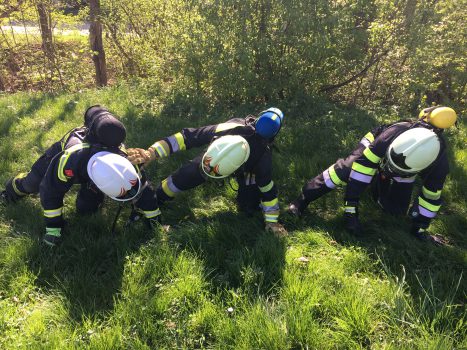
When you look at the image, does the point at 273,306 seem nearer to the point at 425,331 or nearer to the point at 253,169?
the point at 425,331

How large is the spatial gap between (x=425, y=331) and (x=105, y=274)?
244cm

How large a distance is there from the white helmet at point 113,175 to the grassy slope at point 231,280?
56 centimetres

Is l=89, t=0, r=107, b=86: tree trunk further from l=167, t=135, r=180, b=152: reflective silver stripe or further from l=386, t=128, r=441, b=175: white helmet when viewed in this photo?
l=386, t=128, r=441, b=175: white helmet

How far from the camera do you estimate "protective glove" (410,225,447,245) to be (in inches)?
137

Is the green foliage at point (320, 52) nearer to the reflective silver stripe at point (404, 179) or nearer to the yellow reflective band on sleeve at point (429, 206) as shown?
the reflective silver stripe at point (404, 179)

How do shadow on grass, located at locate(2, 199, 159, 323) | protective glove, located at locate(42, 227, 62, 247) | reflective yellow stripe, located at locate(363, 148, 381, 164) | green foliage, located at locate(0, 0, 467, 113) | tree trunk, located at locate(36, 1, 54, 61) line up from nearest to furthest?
shadow on grass, located at locate(2, 199, 159, 323)
protective glove, located at locate(42, 227, 62, 247)
reflective yellow stripe, located at locate(363, 148, 381, 164)
green foliage, located at locate(0, 0, 467, 113)
tree trunk, located at locate(36, 1, 54, 61)

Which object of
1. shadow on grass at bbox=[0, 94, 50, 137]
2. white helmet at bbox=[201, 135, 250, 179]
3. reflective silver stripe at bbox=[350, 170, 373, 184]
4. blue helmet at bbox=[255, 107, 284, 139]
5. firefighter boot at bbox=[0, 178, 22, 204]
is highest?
blue helmet at bbox=[255, 107, 284, 139]

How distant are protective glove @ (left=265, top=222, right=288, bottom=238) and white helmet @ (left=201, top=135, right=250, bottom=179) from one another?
74 centimetres

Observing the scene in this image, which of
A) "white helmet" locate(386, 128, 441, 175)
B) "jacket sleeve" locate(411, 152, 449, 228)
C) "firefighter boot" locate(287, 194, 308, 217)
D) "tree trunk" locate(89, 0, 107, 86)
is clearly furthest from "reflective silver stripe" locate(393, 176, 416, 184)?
"tree trunk" locate(89, 0, 107, 86)

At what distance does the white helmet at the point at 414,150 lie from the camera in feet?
10.1

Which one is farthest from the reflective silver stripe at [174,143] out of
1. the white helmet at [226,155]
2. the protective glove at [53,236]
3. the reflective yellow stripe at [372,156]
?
the reflective yellow stripe at [372,156]

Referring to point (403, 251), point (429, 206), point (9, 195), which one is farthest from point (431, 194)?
point (9, 195)

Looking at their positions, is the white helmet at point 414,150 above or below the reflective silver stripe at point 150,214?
above

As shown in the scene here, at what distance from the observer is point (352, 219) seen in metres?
3.61
